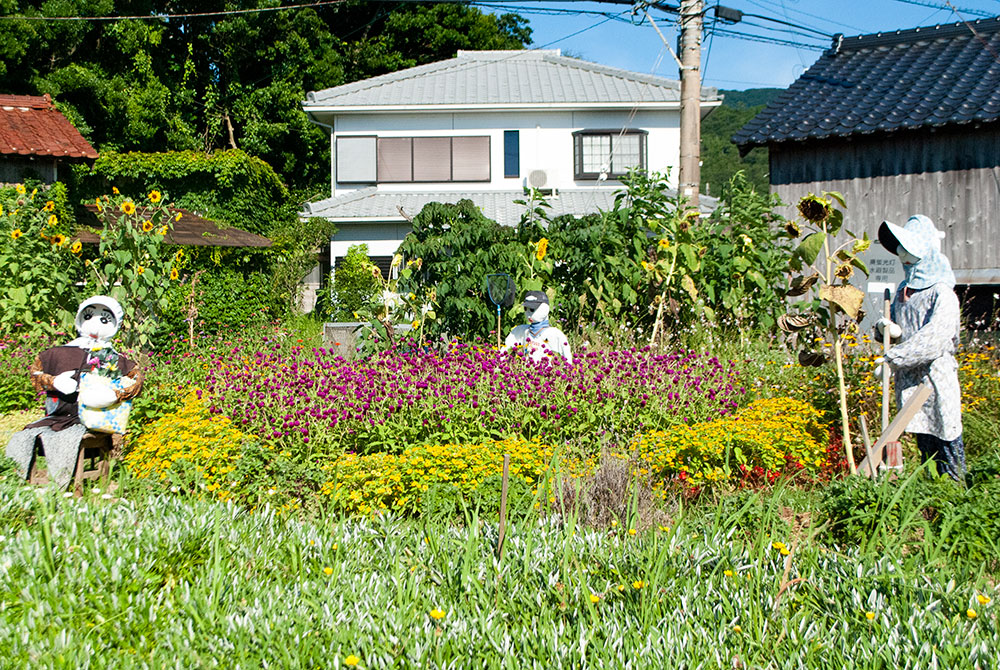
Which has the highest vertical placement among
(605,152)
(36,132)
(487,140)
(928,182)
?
(487,140)

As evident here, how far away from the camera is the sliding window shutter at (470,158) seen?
20656 millimetres

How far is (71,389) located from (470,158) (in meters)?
16.4

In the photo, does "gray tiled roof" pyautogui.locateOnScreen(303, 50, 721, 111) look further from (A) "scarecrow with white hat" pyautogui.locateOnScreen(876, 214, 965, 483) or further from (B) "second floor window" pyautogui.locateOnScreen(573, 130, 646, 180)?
(A) "scarecrow with white hat" pyautogui.locateOnScreen(876, 214, 965, 483)

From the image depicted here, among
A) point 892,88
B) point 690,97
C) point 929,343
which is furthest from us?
point 892,88

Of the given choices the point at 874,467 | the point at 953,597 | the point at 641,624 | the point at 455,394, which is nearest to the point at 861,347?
the point at 874,467

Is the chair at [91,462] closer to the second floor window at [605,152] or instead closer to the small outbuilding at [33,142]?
the small outbuilding at [33,142]

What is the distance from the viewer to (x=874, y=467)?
13.6 ft

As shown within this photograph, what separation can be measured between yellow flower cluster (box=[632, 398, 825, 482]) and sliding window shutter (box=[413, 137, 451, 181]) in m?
16.6

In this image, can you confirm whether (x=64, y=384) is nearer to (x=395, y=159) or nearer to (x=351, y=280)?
(x=351, y=280)

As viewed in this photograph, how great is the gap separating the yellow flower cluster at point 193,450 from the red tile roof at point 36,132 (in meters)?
12.4

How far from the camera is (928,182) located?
36.5ft

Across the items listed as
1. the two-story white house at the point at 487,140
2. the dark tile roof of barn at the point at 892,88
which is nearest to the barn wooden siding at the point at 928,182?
the dark tile roof of barn at the point at 892,88

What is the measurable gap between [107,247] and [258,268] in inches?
326

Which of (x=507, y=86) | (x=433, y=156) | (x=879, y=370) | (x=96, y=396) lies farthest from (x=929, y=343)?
(x=507, y=86)
